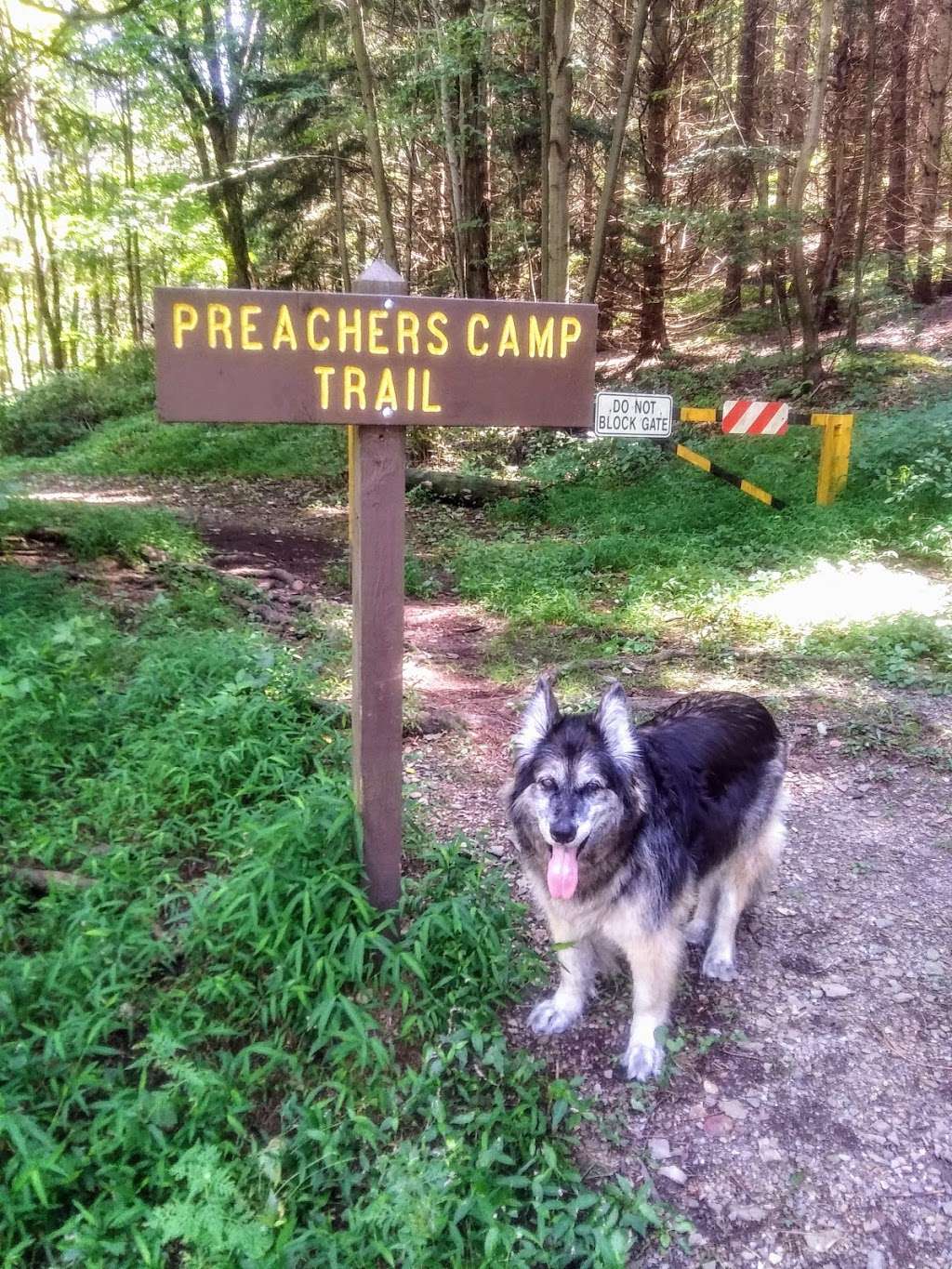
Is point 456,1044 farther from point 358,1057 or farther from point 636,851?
point 636,851

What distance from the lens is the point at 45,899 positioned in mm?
2943

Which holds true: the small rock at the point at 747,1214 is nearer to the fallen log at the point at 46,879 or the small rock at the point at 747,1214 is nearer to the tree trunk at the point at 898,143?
the fallen log at the point at 46,879

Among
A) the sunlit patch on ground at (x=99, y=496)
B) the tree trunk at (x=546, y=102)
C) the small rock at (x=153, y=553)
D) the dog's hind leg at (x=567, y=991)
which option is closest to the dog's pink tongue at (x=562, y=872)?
the dog's hind leg at (x=567, y=991)

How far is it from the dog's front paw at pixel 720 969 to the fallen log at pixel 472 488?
8.47 metres

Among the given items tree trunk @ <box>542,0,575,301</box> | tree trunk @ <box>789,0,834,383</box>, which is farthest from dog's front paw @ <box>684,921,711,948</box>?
tree trunk @ <box>789,0,834,383</box>

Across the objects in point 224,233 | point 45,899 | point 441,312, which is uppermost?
point 224,233

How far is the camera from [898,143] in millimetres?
14648

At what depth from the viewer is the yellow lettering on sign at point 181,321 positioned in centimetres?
238

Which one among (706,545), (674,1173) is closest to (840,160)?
(706,545)

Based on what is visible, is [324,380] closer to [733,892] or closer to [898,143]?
[733,892]

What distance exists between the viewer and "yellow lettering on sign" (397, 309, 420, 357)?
2.51 m

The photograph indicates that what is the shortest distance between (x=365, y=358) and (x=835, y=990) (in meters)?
2.79

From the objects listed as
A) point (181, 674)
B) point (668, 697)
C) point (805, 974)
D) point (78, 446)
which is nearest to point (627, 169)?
point (78, 446)

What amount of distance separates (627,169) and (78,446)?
464 inches
